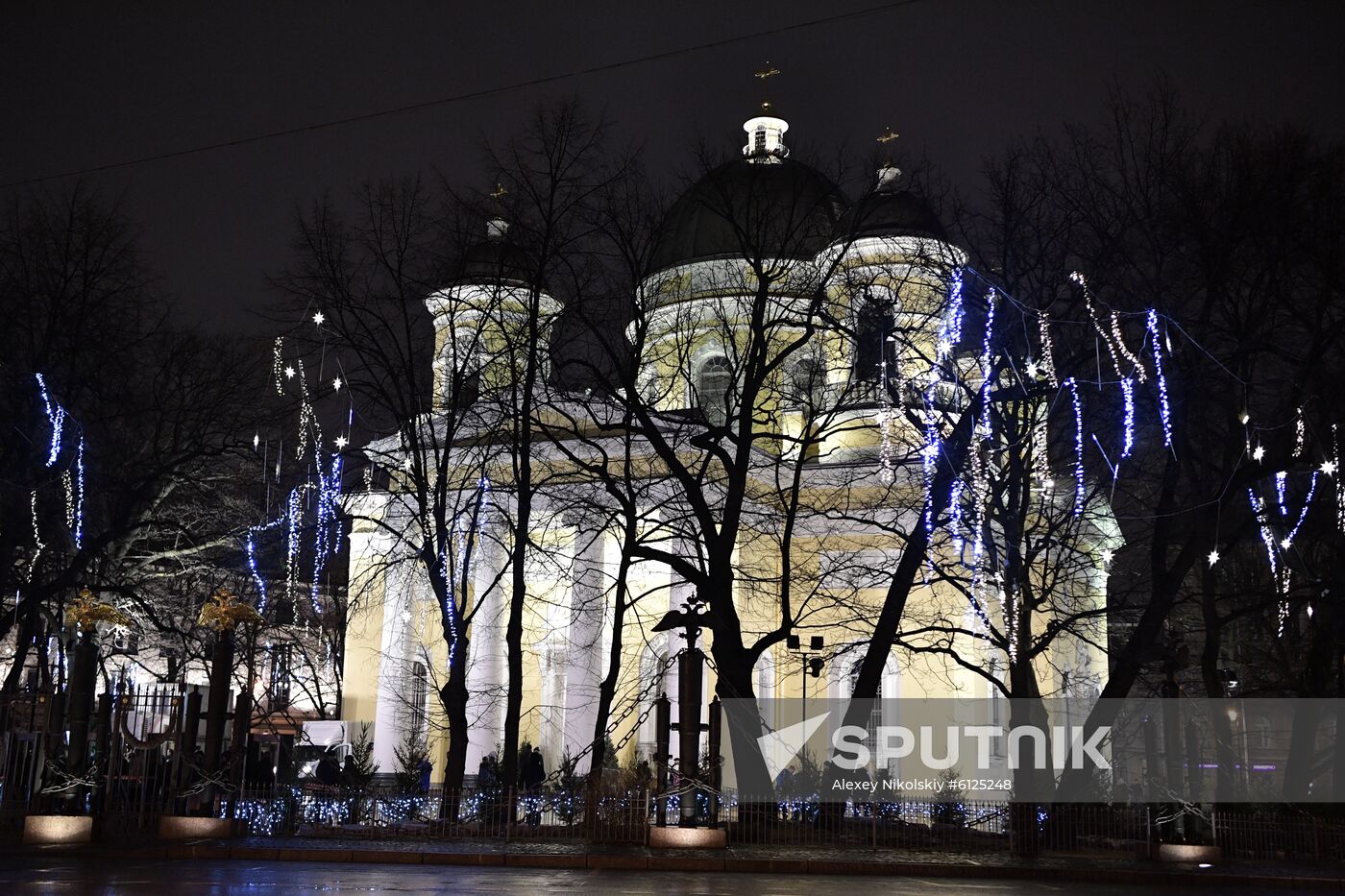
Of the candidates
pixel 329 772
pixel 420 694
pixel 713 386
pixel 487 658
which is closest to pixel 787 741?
pixel 487 658

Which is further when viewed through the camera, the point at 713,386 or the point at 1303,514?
the point at 713,386

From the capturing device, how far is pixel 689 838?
1925cm

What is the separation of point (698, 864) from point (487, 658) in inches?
923

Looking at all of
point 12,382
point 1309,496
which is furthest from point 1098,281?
point 12,382

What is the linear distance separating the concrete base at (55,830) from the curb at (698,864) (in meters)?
0.55

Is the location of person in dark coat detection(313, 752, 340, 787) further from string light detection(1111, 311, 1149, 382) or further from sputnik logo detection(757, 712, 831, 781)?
string light detection(1111, 311, 1149, 382)

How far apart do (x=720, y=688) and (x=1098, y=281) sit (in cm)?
968

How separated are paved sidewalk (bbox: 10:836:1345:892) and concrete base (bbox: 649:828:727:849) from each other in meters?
0.28

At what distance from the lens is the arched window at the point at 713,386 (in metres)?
41.7

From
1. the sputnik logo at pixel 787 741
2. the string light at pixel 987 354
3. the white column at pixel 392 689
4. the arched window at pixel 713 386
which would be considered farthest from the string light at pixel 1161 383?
the white column at pixel 392 689

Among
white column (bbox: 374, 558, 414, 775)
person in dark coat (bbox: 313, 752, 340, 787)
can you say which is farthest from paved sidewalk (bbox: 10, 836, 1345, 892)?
white column (bbox: 374, 558, 414, 775)

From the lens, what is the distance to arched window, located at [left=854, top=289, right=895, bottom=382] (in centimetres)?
2511

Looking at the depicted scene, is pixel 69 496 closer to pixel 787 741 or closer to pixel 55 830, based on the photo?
pixel 55 830

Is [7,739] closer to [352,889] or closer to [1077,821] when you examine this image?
[352,889]
